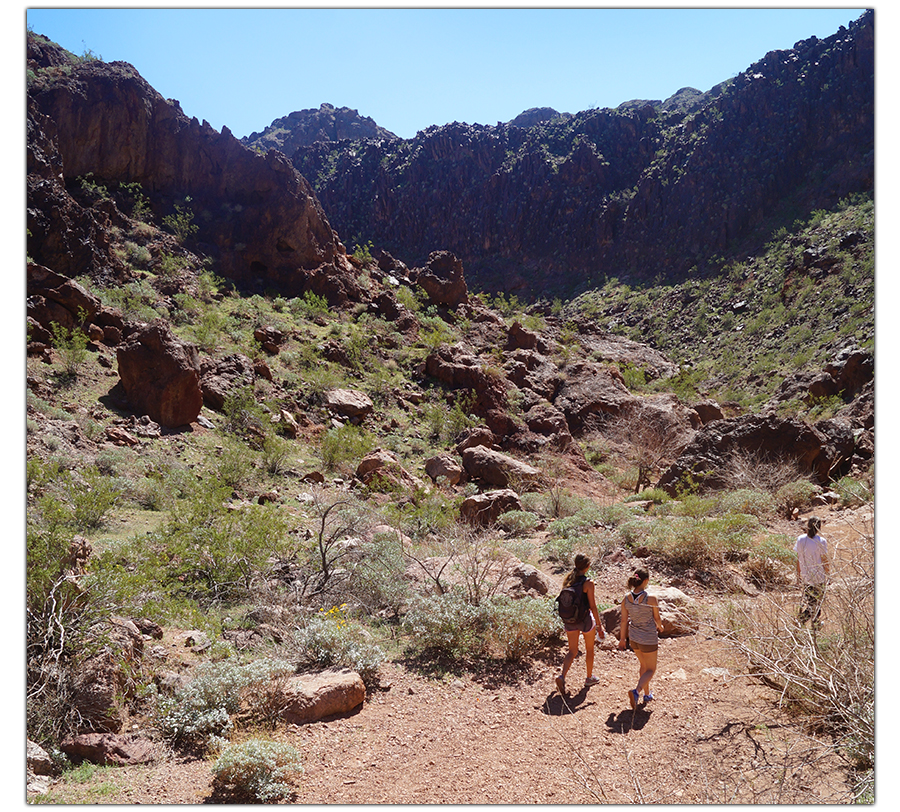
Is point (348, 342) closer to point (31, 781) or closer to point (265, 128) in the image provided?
point (31, 781)

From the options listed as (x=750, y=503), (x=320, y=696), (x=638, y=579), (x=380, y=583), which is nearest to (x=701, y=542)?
(x=750, y=503)

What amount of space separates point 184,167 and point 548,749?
99.8 ft

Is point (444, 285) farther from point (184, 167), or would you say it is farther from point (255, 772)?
point (255, 772)

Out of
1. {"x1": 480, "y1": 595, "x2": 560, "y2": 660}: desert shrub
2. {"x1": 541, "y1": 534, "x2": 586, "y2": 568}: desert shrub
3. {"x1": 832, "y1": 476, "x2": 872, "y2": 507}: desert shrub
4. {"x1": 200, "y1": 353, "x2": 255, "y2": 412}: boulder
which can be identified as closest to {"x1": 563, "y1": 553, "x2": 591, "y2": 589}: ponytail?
{"x1": 480, "y1": 595, "x2": 560, "y2": 660}: desert shrub

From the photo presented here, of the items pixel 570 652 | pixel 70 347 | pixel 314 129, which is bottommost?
pixel 570 652

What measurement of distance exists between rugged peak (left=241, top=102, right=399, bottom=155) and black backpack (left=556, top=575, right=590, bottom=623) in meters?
96.5

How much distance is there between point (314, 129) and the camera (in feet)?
311

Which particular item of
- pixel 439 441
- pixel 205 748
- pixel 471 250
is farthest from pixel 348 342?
pixel 471 250

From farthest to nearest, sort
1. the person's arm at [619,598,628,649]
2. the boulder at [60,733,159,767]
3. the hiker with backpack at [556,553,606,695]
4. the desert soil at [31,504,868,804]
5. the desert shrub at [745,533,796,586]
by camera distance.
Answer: the desert shrub at [745,533,796,586] → the hiker with backpack at [556,553,606,695] → the person's arm at [619,598,628,649] → the boulder at [60,733,159,767] → the desert soil at [31,504,868,804]

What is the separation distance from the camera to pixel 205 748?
443 cm

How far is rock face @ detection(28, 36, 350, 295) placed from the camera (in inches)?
928

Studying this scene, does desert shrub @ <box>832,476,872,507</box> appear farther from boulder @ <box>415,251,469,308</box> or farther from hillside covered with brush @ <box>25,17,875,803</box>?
boulder @ <box>415,251,469,308</box>

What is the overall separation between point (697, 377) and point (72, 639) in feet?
107

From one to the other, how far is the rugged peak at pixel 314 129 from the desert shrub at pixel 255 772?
97.6 m
